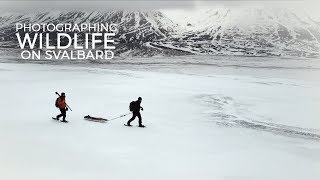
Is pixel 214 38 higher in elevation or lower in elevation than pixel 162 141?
higher

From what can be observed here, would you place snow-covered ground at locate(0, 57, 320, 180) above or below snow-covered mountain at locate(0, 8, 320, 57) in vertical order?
below

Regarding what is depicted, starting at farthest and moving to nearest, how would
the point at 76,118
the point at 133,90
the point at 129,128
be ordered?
the point at 133,90 < the point at 76,118 < the point at 129,128

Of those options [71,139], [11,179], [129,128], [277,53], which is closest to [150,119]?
[129,128]

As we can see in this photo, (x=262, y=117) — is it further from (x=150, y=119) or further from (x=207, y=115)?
(x=150, y=119)

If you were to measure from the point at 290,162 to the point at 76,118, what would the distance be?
26.6ft

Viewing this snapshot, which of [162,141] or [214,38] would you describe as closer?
[162,141]

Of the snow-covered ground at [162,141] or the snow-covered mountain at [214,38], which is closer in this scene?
the snow-covered ground at [162,141]

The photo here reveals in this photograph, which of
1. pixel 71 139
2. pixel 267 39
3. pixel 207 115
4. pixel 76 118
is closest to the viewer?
pixel 71 139

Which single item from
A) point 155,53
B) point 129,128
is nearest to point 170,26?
point 155,53

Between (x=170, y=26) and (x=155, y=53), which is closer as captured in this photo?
(x=155, y=53)

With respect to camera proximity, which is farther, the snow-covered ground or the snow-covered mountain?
the snow-covered mountain

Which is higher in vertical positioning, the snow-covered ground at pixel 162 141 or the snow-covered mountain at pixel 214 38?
the snow-covered mountain at pixel 214 38

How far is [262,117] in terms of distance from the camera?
18.1 m

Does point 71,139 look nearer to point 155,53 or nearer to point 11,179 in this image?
point 11,179
